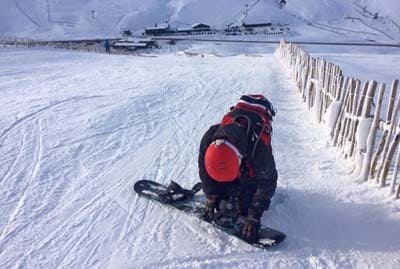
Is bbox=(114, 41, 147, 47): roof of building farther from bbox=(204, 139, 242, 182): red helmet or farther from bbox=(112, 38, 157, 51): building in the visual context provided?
bbox=(204, 139, 242, 182): red helmet

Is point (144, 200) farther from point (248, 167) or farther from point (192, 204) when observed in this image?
point (248, 167)

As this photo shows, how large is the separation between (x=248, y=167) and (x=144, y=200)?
5.08 feet

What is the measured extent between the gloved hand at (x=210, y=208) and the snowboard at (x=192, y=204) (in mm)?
33

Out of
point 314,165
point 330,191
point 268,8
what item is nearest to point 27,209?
point 330,191

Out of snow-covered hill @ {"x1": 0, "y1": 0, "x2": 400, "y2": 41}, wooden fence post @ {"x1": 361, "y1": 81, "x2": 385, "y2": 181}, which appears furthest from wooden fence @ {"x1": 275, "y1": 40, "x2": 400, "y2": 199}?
snow-covered hill @ {"x1": 0, "y1": 0, "x2": 400, "y2": 41}

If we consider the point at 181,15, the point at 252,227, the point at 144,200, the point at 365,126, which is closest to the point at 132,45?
the point at 181,15

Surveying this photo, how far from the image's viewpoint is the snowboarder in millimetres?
3656

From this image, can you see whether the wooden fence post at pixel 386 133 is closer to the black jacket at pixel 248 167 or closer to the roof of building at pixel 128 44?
the black jacket at pixel 248 167

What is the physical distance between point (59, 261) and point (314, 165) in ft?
13.1

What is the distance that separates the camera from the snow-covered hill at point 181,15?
70.4 metres

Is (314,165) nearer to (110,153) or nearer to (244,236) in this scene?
(244,236)

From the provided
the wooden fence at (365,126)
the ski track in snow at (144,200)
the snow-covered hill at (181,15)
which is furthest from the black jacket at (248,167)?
the snow-covered hill at (181,15)

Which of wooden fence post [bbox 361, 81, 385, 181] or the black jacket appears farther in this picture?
wooden fence post [bbox 361, 81, 385, 181]

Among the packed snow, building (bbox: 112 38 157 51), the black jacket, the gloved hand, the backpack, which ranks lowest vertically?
building (bbox: 112 38 157 51)
